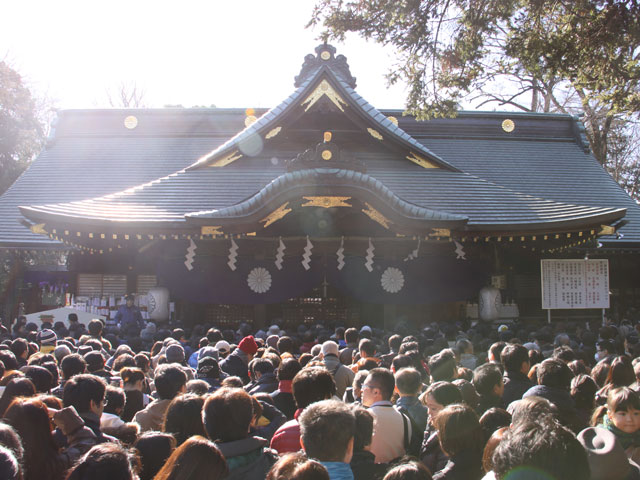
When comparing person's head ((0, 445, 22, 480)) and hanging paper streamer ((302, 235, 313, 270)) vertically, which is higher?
hanging paper streamer ((302, 235, 313, 270))

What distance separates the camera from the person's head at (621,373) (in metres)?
4.26

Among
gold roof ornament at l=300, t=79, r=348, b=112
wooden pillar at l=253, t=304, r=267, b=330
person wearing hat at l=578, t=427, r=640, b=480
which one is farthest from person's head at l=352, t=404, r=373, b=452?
gold roof ornament at l=300, t=79, r=348, b=112

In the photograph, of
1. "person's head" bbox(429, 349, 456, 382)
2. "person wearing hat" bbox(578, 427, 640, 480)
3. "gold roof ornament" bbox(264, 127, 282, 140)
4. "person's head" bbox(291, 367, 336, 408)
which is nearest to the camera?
"person wearing hat" bbox(578, 427, 640, 480)

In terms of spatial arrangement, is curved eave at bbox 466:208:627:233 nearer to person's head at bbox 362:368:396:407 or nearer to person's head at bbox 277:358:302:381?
person's head at bbox 277:358:302:381

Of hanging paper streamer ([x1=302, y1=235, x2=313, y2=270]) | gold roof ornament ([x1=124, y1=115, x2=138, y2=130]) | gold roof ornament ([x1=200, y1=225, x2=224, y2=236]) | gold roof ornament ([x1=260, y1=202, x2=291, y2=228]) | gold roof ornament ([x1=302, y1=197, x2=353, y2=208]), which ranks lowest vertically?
hanging paper streamer ([x1=302, y1=235, x2=313, y2=270])

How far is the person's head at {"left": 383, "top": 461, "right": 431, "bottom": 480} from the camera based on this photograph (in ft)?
7.52

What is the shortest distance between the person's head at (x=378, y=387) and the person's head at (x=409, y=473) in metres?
1.22

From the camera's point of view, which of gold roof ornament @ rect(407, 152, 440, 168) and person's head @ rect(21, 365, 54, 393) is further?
gold roof ornament @ rect(407, 152, 440, 168)

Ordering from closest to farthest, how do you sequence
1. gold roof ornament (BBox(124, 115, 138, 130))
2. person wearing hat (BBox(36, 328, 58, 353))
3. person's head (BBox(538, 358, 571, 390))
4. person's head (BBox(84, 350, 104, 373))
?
1. person's head (BBox(538, 358, 571, 390))
2. person's head (BBox(84, 350, 104, 373))
3. person wearing hat (BBox(36, 328, 58, 353))
4. gold roof ornament (BBox(124, 115, 138, 130))

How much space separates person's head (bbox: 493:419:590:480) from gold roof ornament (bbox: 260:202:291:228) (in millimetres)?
8674

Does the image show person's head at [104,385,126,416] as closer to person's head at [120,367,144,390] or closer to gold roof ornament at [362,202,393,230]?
person's head at [120,367,144,390]

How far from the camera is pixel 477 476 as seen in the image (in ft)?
9.34

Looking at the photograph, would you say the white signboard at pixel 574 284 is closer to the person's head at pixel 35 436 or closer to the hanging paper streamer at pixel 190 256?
the hanging paper streamer at pixel 190 256

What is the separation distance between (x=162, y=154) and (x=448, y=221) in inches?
371
